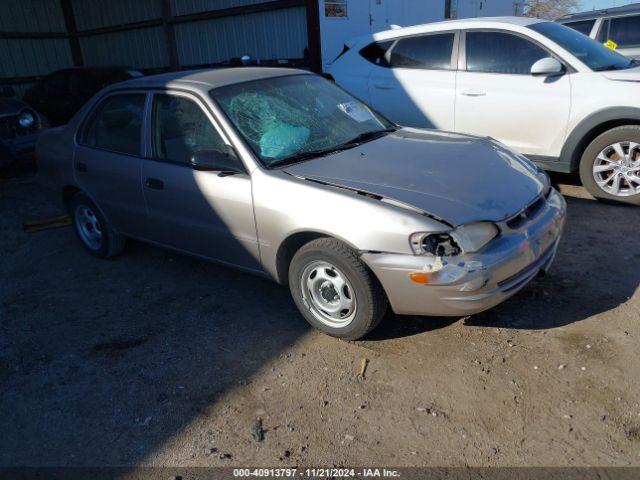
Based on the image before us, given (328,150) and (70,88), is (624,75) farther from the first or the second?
(70,88)

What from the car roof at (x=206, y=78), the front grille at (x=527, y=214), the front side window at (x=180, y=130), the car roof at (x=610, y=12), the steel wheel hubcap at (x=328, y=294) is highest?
A: the car roof at (x=610, y=12)

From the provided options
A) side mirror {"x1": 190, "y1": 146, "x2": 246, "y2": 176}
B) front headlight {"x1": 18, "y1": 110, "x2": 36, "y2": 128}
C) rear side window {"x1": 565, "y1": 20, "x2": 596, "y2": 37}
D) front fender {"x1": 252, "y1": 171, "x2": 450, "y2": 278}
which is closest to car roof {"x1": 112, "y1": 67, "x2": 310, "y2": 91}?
side mirror {"x1": 190, "y1": 146, "x2": 246, "y2": 176}

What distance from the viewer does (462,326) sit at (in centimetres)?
353

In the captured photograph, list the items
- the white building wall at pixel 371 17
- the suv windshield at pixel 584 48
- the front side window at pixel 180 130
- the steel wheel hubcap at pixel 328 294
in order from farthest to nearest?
the white building wall at pixel 371 17, the suv windshield at pixel 584 48, the front side window at pixel 180 130, the steel wheel hubcap at pixel 328 294

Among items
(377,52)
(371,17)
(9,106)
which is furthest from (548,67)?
(9,106)

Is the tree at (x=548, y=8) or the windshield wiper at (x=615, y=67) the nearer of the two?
the windshield wiper at (x=615, y=67)

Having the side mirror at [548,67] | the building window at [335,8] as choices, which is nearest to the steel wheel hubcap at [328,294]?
the side mirror at [548,67]

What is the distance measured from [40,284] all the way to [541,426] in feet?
13.4

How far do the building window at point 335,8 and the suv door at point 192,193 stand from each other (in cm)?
788

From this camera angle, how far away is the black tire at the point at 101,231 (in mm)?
4910

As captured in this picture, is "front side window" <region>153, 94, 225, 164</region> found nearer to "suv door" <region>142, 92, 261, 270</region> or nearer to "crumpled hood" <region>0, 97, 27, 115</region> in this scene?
"suv door" <region>142, 92, 261, 270</region>

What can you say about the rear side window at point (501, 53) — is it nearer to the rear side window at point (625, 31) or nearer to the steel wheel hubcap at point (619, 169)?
the steel wheel hubcap at point (619, 169)

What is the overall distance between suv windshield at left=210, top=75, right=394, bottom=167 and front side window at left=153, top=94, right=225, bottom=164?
186mm

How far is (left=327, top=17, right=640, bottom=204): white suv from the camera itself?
203 inches
